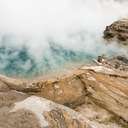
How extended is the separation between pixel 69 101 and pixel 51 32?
855 inches

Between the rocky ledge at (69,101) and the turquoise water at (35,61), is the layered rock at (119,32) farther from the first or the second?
the rocky ledge at (69,101)

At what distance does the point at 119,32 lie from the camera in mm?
34094

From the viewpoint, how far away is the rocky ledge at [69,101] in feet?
42.8

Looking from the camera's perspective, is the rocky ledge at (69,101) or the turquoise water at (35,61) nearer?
the rocky ledge at (69,101)

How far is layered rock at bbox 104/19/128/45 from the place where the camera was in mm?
33062

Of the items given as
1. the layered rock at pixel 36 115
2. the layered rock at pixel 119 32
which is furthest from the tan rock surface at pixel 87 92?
the layered rock at pixel 119 32

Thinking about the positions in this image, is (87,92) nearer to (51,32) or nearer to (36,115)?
(36,115)

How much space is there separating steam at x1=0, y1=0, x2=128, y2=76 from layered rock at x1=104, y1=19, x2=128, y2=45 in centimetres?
86

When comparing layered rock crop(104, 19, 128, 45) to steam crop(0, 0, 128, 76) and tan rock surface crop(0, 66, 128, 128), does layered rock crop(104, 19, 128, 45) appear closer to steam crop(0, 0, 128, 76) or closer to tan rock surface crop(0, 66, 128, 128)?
steam crop(0, 0, 128, 76)

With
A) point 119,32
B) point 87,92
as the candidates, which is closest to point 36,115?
point 87,92

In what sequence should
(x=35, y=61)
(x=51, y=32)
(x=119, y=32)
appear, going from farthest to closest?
(x=51, y=32)
(x=119, y=32)
(x=35, y=61)

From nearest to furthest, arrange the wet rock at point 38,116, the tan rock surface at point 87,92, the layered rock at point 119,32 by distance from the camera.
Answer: the wet rock at point 38,116 < the tan rock surface at point 87,92 < the layered rock at point 119,32

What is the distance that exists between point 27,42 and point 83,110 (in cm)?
1854

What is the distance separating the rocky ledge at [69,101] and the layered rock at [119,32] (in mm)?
14403
